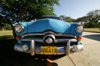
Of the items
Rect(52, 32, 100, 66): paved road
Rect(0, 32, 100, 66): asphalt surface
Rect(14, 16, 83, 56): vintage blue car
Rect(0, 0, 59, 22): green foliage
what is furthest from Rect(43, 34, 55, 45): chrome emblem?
Rect(0, 0, 59, 22): green foliage

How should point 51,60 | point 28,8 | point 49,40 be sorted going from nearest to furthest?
point 49,40
point 51,60
point 28,8

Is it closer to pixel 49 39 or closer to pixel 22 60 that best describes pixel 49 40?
pixel 49 39

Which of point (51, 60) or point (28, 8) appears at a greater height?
point (28, 8)

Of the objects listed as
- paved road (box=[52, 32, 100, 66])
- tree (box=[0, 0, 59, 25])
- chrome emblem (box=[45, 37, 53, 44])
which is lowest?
paved road (box=[52, 32, 100, 66])

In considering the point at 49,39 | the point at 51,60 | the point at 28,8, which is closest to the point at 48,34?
the point at 49,39

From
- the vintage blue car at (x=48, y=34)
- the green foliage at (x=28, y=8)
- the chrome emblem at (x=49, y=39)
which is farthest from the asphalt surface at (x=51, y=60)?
the green foliage at (x=28, y=8)

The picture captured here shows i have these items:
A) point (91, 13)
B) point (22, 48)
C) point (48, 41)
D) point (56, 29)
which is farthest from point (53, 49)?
point (91, 13)

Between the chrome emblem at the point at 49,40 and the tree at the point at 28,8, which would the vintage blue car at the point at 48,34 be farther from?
the tree at the point at 28,8

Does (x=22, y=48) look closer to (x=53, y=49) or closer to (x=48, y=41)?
(x=48, y=41)

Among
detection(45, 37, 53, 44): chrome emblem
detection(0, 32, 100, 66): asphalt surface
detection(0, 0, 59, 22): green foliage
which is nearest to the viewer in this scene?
detection(45, 37, 53, 44): chrome emblem

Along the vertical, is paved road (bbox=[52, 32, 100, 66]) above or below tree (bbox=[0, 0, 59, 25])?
below

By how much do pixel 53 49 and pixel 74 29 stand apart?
0.86 meters

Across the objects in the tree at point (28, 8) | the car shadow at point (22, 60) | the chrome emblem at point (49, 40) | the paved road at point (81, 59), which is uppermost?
the tree at point (28, 8)

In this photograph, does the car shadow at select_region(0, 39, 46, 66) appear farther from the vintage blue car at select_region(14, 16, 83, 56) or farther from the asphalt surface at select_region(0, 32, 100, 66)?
the vintage blue car at select_region(14, 16, 83, 56)
